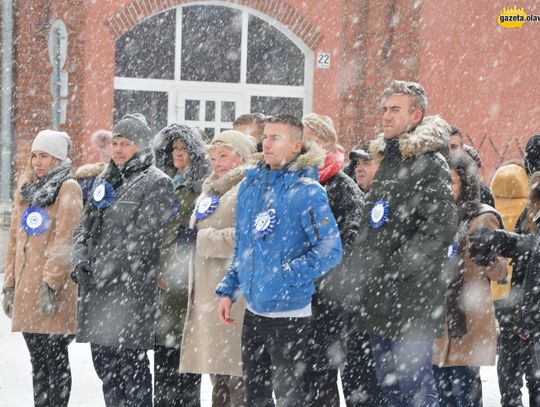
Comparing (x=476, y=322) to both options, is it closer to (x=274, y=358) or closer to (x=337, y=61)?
(x=274, y=358)

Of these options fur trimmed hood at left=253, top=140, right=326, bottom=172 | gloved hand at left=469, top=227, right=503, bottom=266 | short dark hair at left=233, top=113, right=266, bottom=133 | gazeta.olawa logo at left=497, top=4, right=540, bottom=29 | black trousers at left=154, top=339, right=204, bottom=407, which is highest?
gazeta.olawa logo at left=497, top=4, right=540, bottom=29

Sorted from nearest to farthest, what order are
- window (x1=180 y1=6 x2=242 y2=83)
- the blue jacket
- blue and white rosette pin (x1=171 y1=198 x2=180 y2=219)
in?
the blue jacket, blue and white rosette pin (x1=171 y1=198 x2=180 y2=219), window (x1=180 y1=6 x2=242 y2=83)

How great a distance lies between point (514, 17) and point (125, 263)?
34.6 ft

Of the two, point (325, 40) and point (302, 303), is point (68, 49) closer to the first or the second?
point (325, 40)

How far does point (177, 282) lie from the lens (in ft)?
19.9

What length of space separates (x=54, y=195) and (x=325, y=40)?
30.6 feet

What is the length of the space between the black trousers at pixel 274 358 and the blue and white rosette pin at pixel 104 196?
51.2 inches

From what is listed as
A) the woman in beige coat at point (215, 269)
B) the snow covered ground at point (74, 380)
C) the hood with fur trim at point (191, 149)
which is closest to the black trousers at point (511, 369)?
Result: the snow covered ground at point (74, 380)

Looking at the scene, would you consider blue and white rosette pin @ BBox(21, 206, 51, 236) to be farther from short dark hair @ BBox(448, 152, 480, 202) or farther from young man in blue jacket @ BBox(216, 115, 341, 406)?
short dark hair @ BBox(448, 152, 480, 202)

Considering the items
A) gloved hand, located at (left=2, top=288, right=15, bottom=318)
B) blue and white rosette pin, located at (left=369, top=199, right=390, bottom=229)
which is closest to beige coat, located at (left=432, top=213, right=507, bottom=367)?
blue and white rosette pin, located at (left=369, top=199, right=390, bottom=229)

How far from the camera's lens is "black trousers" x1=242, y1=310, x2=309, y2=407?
4.74 metres

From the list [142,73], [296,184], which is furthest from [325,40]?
[296,184]

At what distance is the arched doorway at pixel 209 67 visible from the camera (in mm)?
14531

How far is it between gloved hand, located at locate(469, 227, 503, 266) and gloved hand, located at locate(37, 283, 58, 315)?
245 cm
